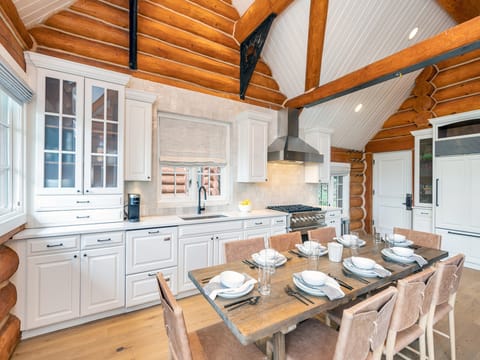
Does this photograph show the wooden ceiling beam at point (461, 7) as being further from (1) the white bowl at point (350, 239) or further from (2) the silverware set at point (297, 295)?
(2) the silverware set at point (297, 295)

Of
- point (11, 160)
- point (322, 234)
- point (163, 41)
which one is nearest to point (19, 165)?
point (11, 160)

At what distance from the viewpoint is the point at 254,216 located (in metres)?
3.29

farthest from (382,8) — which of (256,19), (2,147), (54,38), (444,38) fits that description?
(2,147)

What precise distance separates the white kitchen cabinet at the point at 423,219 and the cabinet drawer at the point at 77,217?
5.44m

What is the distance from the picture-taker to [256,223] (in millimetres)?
3318

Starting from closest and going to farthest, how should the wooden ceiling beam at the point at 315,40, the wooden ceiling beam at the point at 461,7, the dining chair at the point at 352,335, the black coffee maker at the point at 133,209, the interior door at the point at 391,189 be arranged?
the dining chair at the point at 352,335 → the black coffee maker at the point at 133,209 → the wooden ceiling beam at the point at 315,40 → the wooden ceiling beam at the point at 461,7 → the interior door at the point at 391,189

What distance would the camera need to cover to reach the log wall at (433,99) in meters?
4.17

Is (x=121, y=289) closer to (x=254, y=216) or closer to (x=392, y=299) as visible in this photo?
(x=254, y=216)

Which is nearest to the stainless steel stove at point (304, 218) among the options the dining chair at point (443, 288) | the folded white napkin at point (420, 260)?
the folded white napkin at point (420, 260)

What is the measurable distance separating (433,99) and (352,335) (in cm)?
548

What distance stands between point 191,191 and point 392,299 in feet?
9.51

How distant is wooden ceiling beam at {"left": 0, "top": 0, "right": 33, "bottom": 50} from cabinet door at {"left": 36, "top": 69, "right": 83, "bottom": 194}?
0.37 meters

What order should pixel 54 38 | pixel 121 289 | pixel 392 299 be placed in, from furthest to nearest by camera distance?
pixel 54 38 → pixel 121 289 → pixel 392 299

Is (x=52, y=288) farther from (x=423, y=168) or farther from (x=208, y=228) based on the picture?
(x=423, y=168)
